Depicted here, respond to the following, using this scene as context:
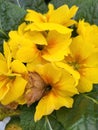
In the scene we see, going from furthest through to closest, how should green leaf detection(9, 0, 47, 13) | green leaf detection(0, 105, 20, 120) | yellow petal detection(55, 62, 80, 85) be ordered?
green leaf detection(9, 0, 47, 13) → green leaf detection(0, 105, 20, 120) → yellow petal detection(55, 62, 80, 85)

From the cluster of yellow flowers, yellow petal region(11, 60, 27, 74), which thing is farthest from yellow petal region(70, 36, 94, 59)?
yellow petal region(11, 60, 27, 74)

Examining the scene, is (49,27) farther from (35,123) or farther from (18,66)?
(35,123)

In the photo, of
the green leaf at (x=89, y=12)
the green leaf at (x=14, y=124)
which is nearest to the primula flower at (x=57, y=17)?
the green leaf at (x=89, y=12)

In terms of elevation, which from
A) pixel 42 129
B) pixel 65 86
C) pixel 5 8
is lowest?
pixel 42 129

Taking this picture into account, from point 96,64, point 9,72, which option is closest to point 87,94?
point 96,64

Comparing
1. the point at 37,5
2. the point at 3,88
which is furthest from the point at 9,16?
the point at 3,88

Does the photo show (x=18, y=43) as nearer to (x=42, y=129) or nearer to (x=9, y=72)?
(x=9, y=72)

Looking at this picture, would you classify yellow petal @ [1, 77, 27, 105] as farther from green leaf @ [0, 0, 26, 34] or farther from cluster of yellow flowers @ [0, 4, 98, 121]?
green leaf @ [0, 0, 26, 34]
